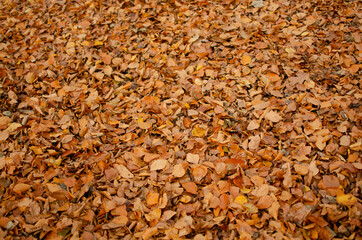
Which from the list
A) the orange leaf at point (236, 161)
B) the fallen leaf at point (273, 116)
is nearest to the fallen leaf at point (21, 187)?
the orange leaf at point (236, 161)

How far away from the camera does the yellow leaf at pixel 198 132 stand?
205 cm

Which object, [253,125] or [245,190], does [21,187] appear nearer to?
[245,190]

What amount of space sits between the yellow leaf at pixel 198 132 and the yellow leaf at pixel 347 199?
3.49 feet

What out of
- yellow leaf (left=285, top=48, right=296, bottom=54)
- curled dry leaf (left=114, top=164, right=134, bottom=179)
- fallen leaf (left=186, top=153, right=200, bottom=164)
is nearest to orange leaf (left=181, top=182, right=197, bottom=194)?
fallen leaf (left=186, top=153, right=200, bottom=164)

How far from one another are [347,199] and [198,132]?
1145 mm

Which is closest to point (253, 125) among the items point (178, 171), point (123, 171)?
point (178, 171)

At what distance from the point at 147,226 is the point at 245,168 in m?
0.83

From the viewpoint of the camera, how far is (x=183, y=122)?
2137 millimetres

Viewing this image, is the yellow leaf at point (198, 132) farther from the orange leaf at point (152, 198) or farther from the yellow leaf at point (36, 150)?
the yellow leaf at point (36, 150)

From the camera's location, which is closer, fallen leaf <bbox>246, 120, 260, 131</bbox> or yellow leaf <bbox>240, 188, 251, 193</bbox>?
yellow leaf <bbox>240, 188, 251, 193</bbox>

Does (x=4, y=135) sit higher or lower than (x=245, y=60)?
lower

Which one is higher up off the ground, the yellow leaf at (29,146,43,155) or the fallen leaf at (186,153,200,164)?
the yellow leaf at (29,146,43,155)

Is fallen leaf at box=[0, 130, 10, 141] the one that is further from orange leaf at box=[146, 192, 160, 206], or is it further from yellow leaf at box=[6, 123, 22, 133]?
orange leaf at box=[146, 192, 160, 206]

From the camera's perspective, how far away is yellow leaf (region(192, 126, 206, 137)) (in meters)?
2.05
